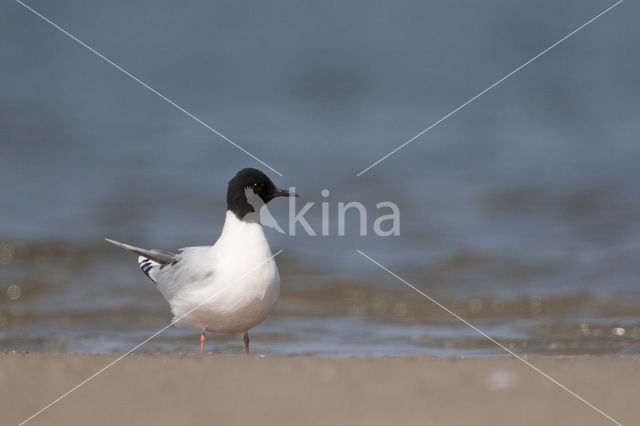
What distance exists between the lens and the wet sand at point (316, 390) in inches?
134

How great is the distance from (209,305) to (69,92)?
7269 millimetres

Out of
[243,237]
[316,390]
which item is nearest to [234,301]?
[243,237]

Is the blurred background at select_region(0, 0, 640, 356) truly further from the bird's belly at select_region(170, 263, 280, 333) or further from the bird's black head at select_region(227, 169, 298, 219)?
the bird's black head at select_region(227, 169, 298, 219)

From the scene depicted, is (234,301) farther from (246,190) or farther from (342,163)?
(342,163)

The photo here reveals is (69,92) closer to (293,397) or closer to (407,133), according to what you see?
(407,133)

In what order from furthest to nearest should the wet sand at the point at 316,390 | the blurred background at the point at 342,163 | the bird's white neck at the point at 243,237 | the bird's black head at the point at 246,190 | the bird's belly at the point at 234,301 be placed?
the blurred background at the point at 342,163 → the bird's black head at the point at 246,190 → the bird's white neck at the point at 243,237 → the bird's belly at the point at 234,301 → the wet sand at the point at 316,390

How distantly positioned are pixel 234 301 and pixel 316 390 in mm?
1077

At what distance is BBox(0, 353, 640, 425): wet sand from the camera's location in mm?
3404

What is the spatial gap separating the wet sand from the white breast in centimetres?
59

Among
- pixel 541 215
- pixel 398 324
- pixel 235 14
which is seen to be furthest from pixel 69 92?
pixel 398 324

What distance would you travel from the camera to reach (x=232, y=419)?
341 cm

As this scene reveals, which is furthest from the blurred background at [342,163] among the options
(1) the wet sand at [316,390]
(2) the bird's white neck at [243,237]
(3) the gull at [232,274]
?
(1) the wet sand at [316,390]

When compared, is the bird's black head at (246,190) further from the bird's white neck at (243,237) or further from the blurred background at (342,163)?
the blurred background at (342,163)

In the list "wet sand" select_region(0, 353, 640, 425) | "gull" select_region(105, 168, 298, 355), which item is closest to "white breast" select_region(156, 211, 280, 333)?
"gull" select_region(105, 168, 298, 355)
